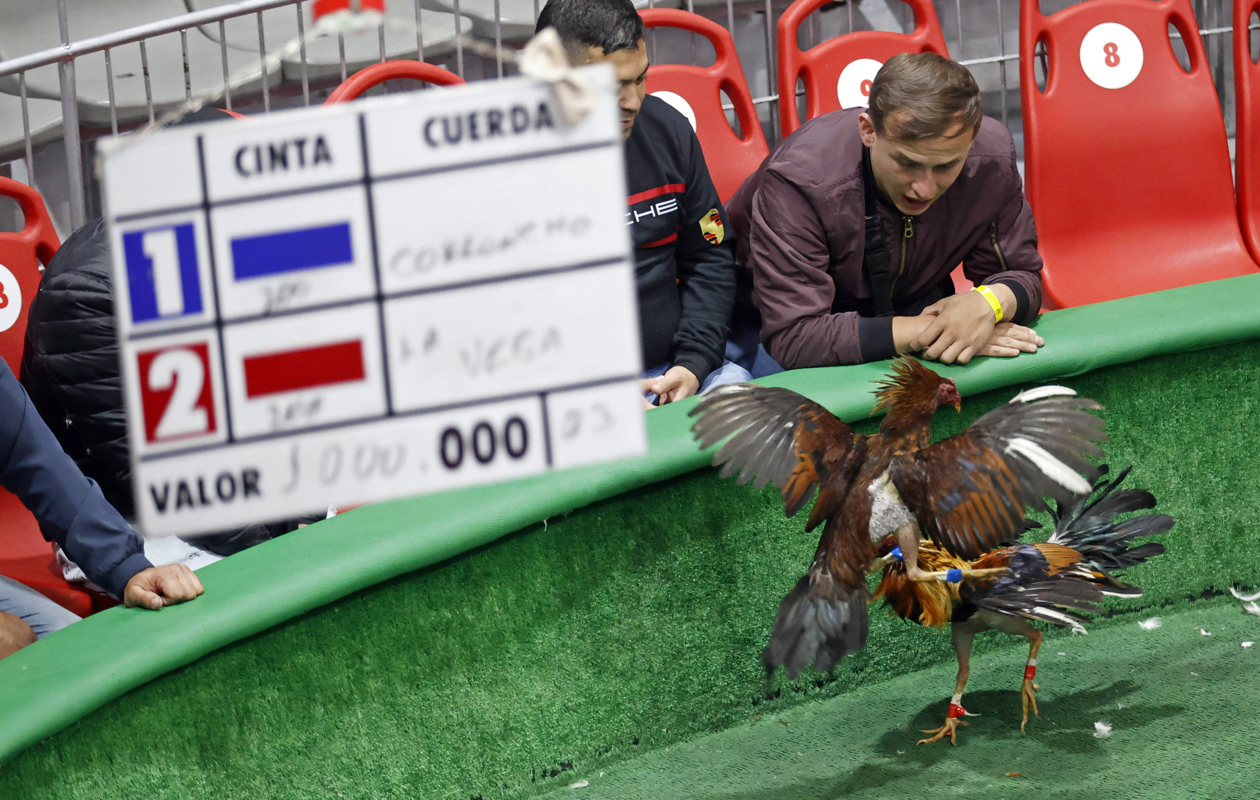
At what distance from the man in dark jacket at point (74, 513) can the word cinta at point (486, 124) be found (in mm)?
962

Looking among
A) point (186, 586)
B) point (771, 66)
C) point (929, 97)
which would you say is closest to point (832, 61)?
point (771, 66)

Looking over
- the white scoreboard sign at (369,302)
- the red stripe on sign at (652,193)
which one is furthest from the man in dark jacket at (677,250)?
the white scoreboard sign at (369,302)

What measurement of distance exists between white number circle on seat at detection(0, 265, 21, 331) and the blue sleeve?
41.8 inches

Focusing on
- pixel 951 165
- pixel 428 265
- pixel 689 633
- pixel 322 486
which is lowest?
pixel 689 633

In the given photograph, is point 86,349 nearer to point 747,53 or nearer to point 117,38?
point 117,38

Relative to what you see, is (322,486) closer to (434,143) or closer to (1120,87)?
(434,143)

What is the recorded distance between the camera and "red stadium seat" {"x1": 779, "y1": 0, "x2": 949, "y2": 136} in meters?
2.98

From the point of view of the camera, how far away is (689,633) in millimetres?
1751

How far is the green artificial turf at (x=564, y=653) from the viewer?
4.75ft

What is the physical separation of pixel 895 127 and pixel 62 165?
3.01 metres

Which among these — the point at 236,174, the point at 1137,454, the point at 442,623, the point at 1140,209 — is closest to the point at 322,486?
the point at 236,174

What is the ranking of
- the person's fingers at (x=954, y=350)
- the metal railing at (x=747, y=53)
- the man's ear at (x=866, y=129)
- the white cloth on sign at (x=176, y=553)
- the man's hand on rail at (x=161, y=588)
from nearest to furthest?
the man's hand on rail at (x=161, y=588) → the white cloth on sign at (x=176, y=553) → the person's fingers at (x=954, y=350) → the man's ear at (x=866, y=129) → the metal railing at (x=747, y=53)

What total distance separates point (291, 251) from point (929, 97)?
4.27ft

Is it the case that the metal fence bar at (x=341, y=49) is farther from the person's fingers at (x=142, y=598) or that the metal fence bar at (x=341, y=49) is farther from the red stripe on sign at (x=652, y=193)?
the person's fingers at (x=142, y=598)
